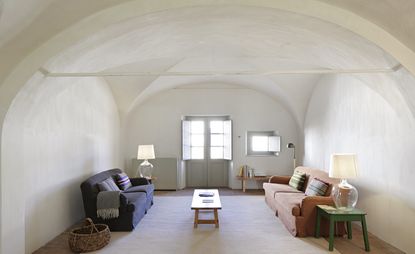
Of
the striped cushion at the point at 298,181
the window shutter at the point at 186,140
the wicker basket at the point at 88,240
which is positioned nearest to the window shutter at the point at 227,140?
the window shutter at the point at 186,140

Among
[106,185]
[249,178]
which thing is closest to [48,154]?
[106,185]

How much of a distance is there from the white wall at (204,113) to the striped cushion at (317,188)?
3.41m

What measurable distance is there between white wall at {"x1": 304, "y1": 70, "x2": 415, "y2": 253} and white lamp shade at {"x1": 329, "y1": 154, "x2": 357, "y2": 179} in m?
0.53

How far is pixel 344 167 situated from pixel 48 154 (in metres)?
4.31

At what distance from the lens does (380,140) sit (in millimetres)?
4922

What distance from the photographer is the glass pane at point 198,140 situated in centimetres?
959

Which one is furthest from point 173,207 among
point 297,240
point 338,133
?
point 338,133

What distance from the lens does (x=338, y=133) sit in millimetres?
6293

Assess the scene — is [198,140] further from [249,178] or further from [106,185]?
[106,185]

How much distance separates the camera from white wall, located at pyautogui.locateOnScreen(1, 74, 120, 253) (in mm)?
3596

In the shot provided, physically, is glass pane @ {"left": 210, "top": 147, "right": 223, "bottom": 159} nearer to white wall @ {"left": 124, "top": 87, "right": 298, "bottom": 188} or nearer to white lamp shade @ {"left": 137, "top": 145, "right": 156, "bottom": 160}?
white wall @ {"left": 124, "top": 87, "right": 298, "bottom": 188}

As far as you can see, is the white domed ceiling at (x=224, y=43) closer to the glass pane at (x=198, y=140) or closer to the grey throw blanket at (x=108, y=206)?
the grey throw blanket at (x=108, y=206)

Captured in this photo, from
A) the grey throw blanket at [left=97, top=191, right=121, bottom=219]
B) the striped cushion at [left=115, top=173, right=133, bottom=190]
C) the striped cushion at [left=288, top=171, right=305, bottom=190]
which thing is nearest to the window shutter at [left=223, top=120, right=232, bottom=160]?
the striped cushion at [left=288, top=171, right=305, bottom=190]

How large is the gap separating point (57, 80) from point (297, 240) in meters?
3.95
